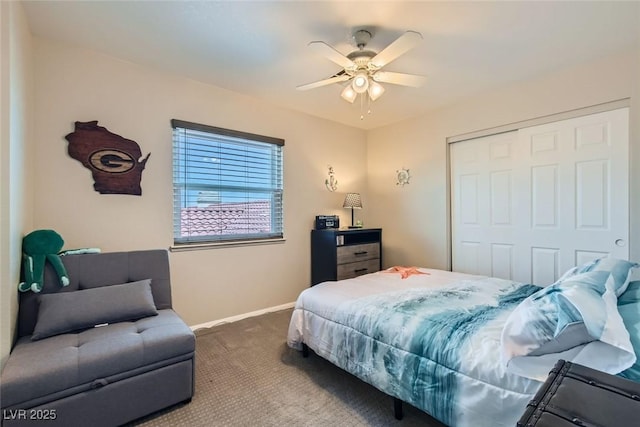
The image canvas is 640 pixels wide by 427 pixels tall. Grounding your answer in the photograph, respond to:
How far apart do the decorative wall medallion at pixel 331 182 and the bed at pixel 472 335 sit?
1.98 meters

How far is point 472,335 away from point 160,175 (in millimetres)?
2819

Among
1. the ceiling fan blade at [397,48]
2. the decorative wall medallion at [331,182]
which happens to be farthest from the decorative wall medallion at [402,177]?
the ceiling fan blade at [397,48]

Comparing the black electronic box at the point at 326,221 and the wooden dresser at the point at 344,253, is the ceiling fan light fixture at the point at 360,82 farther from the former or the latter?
the black electronic box at the point at 326,221

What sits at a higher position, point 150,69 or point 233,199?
point 150,69

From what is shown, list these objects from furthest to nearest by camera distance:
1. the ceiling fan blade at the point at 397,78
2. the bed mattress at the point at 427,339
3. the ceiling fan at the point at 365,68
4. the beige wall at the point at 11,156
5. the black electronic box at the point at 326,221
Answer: the black electronic box at the point at 326,221 → the ceiling fan blade at the point at 397,78 → the ceiling fan at the point at 365,68 → the beige wall at the point at 11,156 → the bed mattress at the point at 427,339

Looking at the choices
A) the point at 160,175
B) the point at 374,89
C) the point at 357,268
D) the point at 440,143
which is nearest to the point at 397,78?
the point at 374,89

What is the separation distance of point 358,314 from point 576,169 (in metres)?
2.55

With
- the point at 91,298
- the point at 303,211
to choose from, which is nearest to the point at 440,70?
the point at 303,211

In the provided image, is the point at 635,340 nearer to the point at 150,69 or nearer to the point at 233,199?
the point at 233,199

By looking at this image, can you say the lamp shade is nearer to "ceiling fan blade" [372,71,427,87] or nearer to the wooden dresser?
the wooden dresser

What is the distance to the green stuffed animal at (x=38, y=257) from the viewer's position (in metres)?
1.87

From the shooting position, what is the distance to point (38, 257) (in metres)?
1.91

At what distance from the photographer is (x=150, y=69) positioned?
273cm

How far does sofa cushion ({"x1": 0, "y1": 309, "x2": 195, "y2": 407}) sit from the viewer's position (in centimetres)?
138
